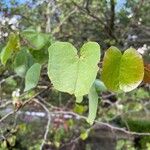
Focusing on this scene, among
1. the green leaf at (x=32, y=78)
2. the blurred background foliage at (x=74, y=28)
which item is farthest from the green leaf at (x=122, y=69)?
the blurred background foliage at (x=74, y=28)

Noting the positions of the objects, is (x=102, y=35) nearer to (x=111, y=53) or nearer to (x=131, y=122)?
(x=111, y=53)

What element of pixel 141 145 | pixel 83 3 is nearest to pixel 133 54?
pixel 83 3

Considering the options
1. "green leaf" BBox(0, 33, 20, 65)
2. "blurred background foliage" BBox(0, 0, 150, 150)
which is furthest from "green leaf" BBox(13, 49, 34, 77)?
"blurred background foliage" BBox(0, 0, 150, 150)

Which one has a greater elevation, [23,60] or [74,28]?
[23,60]

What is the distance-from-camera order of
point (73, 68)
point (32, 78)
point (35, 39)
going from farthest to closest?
point (35, 39) → point (32, 78) → point (73, 68)

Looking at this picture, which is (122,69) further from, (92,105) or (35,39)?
(35,39)

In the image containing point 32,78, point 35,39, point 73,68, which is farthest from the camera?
point 35,39

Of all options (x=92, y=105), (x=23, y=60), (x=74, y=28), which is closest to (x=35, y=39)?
(x=23, y=60)
